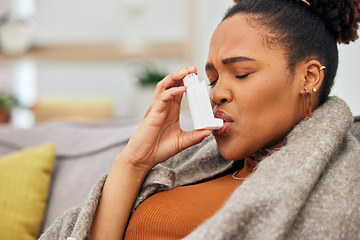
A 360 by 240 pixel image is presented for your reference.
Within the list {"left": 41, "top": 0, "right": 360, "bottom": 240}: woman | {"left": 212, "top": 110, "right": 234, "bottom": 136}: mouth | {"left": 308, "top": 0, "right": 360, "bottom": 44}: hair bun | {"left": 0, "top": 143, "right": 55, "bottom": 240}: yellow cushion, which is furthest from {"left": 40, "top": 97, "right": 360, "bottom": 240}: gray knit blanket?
{"left": 0, "top": 143, "right": 55, "bottom": 240}: yellow cushion

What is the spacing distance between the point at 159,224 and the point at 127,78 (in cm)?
338

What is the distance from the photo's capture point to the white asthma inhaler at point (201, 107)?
78 cm

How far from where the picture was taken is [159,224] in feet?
2.49

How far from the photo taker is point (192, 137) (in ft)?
2.86

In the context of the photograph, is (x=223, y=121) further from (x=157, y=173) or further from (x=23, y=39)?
(x=23, y=39)

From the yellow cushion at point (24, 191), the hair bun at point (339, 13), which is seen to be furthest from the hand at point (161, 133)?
the yellow cushion at point (24, 191)

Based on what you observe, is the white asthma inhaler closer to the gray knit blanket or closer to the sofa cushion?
the gray knit blanket

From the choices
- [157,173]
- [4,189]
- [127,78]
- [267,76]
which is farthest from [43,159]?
[127,78]

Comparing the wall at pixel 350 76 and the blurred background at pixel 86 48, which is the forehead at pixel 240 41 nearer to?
the wall at pixel 350 76

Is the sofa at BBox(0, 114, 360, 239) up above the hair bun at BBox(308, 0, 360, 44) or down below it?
below

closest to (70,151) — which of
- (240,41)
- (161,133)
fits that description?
(161,133)

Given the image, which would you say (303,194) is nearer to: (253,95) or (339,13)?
(253,95)

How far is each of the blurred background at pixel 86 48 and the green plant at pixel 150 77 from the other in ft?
2.69

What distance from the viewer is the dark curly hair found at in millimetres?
814
